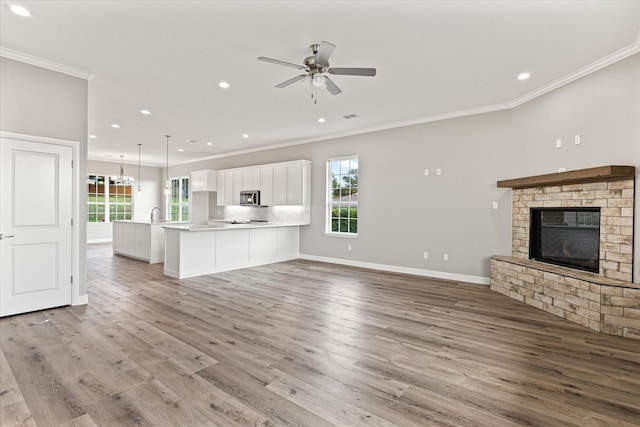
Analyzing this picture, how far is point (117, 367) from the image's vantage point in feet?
8.00

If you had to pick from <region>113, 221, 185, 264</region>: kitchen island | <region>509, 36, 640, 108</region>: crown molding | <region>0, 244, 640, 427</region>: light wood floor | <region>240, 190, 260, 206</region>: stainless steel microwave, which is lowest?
<region>0, 244, 640, 427</region>: light wood floor

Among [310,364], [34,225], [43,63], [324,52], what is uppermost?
[43,63]

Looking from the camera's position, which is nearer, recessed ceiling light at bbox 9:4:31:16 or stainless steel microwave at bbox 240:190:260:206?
recessed ceiling light at bbox 9:4:31:16

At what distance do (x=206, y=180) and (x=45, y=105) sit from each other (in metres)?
6.08

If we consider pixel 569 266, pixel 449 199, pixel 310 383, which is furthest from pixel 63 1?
pixel 569 266

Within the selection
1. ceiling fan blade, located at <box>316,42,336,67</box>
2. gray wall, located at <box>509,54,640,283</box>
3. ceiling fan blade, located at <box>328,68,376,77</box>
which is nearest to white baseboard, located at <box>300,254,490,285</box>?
gray wall, located at <box>509,54,640,283</box>

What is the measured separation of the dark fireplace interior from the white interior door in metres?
6.43

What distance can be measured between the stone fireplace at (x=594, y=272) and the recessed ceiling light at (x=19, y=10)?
19.2ft

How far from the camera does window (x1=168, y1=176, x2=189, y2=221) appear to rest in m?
11.4

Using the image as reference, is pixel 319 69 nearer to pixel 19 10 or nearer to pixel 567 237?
pixel 19 10

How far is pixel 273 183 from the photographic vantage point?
8.02 metres

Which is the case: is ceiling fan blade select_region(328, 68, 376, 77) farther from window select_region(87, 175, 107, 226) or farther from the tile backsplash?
window select_region(87, 175, 107, 226)

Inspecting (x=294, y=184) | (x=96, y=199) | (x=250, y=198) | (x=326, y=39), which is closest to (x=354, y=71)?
(x=326, y=39)

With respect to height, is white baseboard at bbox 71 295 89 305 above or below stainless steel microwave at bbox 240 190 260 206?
below
